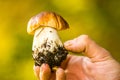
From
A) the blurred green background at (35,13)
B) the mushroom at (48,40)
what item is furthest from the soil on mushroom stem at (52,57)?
the blurred green background at (35,13)

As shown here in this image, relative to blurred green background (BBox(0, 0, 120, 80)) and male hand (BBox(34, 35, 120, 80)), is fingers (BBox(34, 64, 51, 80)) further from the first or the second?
blurred green background (BBox(0, 0, 120, 80))

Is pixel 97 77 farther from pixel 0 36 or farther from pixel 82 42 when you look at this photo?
pixel 0 36

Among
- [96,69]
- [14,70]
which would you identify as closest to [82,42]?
[96,69]

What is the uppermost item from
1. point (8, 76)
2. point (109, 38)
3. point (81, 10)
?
point (81, 10)

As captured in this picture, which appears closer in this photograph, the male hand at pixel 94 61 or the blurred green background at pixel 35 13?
the male hand at pixel 94 61

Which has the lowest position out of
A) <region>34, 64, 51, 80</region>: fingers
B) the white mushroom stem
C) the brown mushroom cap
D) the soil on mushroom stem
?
<region>34, 64, 51, 80</region>: fingers

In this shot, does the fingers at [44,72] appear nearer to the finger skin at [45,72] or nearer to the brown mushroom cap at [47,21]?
the finger skin at [45,72]

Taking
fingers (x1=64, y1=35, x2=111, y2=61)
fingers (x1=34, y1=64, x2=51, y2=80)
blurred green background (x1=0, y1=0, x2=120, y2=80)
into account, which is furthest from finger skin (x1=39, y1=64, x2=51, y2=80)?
blurred green background (x1=0, y1=0, x2=120, y2=80)
